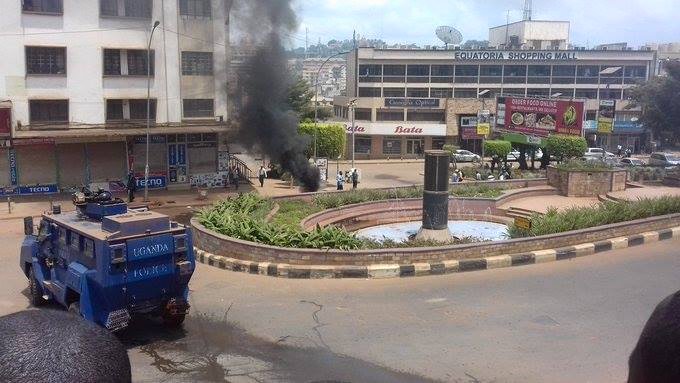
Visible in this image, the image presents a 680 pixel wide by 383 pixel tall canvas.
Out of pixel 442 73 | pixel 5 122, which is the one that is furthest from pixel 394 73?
pixel 5 122

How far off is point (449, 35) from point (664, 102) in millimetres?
27743

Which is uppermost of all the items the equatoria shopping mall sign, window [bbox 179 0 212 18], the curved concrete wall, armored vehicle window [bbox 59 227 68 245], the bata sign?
the equatoria shopping mall sign

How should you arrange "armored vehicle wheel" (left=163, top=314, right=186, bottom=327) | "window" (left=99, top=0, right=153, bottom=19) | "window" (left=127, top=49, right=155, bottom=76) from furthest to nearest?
"window" (left=127, top=49, right=155, bottom=76) < "window" (left=99, top=0, right=153, bottom=19) < "armored vehicle wheel" (left=163, top=314, right=186, bottom=327)

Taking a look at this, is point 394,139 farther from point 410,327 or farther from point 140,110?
point 410,327

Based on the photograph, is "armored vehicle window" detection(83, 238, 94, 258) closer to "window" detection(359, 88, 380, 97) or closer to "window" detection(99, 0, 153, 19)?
"window" detection(99, 0, 153, 19)

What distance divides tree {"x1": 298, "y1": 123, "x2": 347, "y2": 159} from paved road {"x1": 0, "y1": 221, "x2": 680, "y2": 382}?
22854 millimetres

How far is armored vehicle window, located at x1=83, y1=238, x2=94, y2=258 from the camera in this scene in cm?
930

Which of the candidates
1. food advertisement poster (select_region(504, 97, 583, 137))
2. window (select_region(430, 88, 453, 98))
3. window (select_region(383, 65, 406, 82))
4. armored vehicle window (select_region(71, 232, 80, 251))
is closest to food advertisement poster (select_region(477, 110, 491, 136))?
food advertisement poster (select_region(504, 97, 583, 137))

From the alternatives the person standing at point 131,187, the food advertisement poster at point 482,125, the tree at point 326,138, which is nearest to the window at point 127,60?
the person standing at point 131,187

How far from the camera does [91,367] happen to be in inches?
69.9

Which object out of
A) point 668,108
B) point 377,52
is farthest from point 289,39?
point 377,52

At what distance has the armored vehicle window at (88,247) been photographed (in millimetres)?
9297

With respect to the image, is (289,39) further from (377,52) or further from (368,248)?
Answer: (377,52)

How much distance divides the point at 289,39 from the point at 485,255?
682 inches
